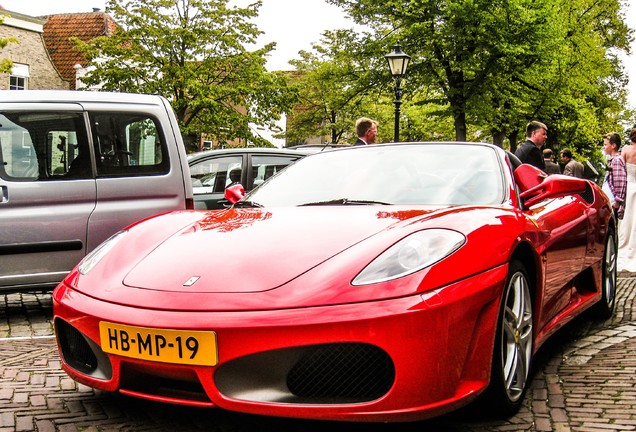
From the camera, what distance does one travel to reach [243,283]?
2.88 m

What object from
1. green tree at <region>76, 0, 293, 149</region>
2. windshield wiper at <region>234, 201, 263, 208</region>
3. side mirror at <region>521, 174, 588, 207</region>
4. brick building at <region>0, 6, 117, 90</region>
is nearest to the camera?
side mirror at <region>521, 174, 588, 207</region>

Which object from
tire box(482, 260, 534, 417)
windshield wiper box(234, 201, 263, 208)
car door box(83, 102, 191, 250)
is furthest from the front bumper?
car door box(83, 102, 191, 250)

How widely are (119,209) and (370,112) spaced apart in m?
38.0

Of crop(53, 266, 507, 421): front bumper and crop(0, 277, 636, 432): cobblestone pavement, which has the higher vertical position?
crop(53, 266, 507, 421): front bumper

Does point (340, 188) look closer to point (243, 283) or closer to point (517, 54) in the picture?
point (243, 283)

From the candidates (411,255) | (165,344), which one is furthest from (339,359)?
(165,344)

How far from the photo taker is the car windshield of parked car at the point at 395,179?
12.7 ft

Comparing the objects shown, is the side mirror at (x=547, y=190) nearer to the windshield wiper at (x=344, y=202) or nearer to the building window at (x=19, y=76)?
the windshield wiper at (x=344, y=202)

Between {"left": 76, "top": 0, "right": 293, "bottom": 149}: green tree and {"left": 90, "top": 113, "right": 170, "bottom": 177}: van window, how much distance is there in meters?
21.6

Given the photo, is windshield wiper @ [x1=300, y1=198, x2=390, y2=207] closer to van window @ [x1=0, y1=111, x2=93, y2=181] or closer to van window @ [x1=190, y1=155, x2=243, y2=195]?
van window @ [x1=0, y1=111, x2=93, y2=181]

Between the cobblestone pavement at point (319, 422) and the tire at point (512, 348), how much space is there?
0.09 meters

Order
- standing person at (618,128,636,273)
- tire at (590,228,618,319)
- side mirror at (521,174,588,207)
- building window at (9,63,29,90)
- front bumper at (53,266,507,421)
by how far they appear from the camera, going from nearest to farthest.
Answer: front bumper at (53,266,507,421)
side mirror at (521,174,588,207)
tire at (590,228,618,319)
standing person at (618,128,636,273)
building window at (9,63,29,90)

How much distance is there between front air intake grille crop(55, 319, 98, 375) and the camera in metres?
3.14

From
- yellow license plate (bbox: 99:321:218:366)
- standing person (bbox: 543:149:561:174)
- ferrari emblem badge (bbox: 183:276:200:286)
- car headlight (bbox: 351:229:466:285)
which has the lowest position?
standing person (bbox: 543:149:561:174)
